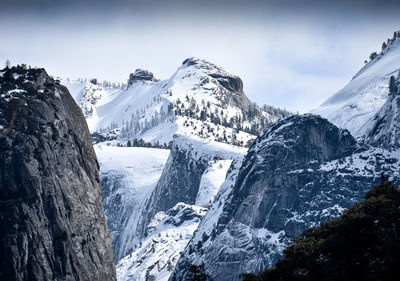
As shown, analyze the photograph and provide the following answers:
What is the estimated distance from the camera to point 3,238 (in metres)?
141

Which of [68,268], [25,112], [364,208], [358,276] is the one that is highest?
[25,112]

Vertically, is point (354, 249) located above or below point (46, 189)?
below

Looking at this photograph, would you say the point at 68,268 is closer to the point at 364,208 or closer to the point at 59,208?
the point at 59,208

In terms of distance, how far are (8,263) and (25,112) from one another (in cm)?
3427

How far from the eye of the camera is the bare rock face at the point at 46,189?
142 metres

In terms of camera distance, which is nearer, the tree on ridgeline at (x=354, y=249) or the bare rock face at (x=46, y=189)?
Result: the tree on ridgeline at (x=354, y=249)

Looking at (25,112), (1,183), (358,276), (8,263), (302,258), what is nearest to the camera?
(358,276)

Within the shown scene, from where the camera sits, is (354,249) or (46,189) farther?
(46,189)

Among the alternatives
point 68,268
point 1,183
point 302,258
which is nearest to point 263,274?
point 302,258

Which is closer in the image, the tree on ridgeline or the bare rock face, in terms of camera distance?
the tree on ridgeline

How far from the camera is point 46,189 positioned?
14988 centimetres

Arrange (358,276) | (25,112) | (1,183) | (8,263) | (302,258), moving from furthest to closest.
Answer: (25,112)
(1,183)
(8,263)
(302,258)
(358,276)

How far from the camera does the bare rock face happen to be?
142m

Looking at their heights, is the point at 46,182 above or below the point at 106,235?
above
